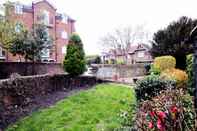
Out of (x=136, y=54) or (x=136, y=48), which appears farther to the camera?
(x=136, y=54)

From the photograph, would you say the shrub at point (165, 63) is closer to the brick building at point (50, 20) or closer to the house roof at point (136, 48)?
the brick building at point (50, 20)

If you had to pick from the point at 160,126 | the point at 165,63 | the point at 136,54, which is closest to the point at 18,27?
the point at 165,63

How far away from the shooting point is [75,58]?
21062mm

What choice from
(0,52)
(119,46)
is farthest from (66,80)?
(119,46)

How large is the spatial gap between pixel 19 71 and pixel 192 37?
2105 centimetres

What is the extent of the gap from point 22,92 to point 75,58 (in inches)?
257

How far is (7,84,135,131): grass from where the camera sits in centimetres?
1079

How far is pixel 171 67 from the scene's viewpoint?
65.9 feet

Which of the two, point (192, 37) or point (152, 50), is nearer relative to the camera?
point (192, 37)

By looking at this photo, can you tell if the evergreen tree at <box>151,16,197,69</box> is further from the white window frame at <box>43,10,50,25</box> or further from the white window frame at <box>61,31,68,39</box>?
the white window frame at <box>61,31,68,39</box>

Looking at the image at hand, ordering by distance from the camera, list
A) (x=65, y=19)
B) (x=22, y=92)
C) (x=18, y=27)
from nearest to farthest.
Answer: (x=22, y=92) → (x=18, y=27) → (x=65, y=19)

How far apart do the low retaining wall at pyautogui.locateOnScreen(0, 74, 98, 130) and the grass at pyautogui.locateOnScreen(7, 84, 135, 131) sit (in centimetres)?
100

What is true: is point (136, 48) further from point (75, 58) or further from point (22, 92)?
point (22, 92)

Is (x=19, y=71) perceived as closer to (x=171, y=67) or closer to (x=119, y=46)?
(x=171, y=67)
